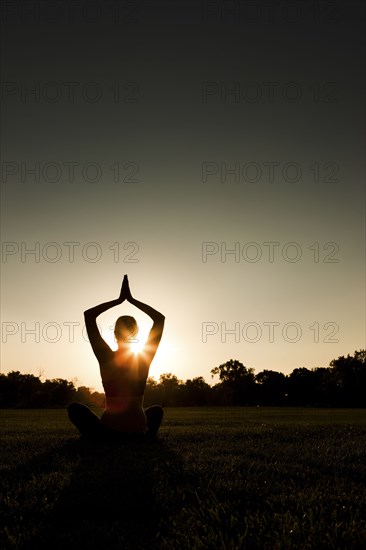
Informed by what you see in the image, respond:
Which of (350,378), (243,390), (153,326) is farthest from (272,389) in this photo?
(153,326)

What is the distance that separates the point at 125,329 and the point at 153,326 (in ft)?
1.53

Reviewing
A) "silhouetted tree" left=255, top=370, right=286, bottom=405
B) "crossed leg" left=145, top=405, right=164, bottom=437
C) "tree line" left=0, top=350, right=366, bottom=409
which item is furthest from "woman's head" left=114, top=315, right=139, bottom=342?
"silhouetted tree" left=255, top=370, right=286, bottom=405

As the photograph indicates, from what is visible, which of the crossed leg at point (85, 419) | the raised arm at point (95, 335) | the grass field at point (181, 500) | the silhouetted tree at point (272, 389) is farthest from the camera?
the silhouetted tree at point (272, 389)

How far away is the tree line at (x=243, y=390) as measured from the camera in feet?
322

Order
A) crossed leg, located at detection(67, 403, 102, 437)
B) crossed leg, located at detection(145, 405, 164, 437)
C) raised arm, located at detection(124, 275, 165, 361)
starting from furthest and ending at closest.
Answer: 1. crossed leg, located at detection(145, 405, 164, 437)
2. raised arm, located at detection(124, 275, 165, 361)
3. crossed leg, located at detection(67, 403, 102, 437)

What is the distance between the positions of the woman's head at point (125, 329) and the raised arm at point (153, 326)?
272 mm

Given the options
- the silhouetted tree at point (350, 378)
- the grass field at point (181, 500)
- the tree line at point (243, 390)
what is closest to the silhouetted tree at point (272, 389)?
the tree line at point (243, 390)

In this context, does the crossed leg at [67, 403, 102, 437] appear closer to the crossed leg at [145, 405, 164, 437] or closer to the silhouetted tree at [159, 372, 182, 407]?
the crossed leg at [145, 405, 164, 437]

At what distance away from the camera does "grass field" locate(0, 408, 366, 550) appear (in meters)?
3.24

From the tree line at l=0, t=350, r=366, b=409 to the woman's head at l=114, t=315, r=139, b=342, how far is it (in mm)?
84871

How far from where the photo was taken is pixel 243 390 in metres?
121

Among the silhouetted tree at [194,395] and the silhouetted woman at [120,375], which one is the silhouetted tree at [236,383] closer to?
the silhouetted tree at [194,395]

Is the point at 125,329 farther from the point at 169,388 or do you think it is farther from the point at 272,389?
the point at 272,389

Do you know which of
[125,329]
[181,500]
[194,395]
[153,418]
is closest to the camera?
[181,500]
